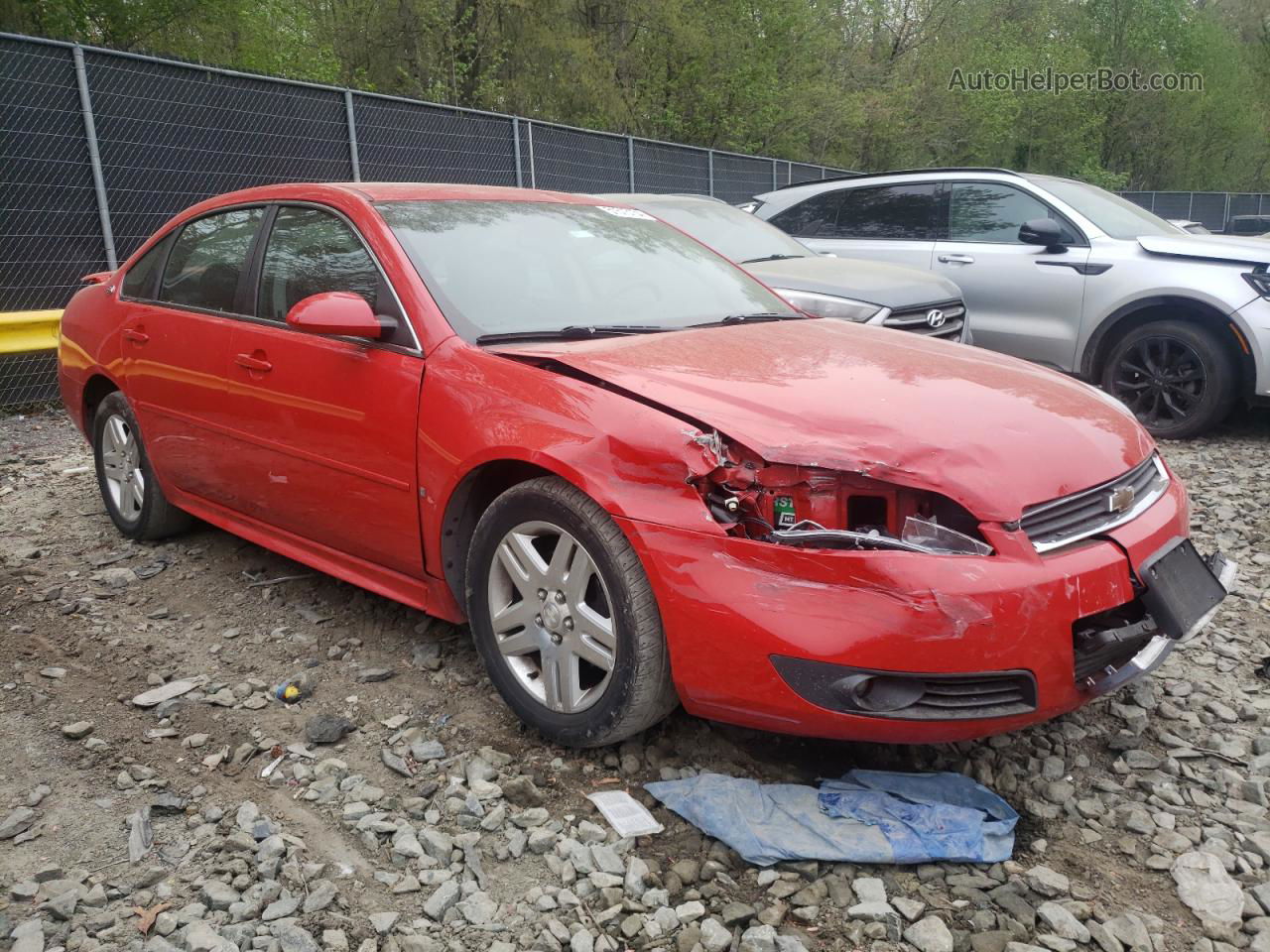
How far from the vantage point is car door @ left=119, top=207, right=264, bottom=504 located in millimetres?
4000

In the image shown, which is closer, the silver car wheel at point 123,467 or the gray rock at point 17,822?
the gray rock at point 17,822

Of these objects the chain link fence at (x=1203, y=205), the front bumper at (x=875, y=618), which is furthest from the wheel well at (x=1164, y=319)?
the chain link fence at (x=1203, y=205)

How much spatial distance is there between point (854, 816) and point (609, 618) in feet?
2.60

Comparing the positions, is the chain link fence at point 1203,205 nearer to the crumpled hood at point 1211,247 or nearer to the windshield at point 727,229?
the crumpled hood at point 1211,247

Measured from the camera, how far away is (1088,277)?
719 centimetres

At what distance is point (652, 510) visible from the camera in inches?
100

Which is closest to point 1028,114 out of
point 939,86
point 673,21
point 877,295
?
point 939,86

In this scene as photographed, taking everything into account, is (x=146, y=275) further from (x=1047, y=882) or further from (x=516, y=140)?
(x=516, y=140)

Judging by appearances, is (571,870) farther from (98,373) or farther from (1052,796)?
(98,373)

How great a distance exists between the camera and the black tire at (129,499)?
4.64m

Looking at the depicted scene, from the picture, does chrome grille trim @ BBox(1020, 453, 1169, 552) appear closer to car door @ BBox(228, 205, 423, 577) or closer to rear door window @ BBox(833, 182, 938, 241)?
car door @ BBox(228, 205, 423, 577)

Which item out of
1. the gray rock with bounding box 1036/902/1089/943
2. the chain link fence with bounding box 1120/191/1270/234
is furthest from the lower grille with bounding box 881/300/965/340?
the chain link fence with bounding box 1120/191/1270/234

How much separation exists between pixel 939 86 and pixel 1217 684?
114 feet

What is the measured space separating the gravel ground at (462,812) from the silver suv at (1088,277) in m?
3.16
